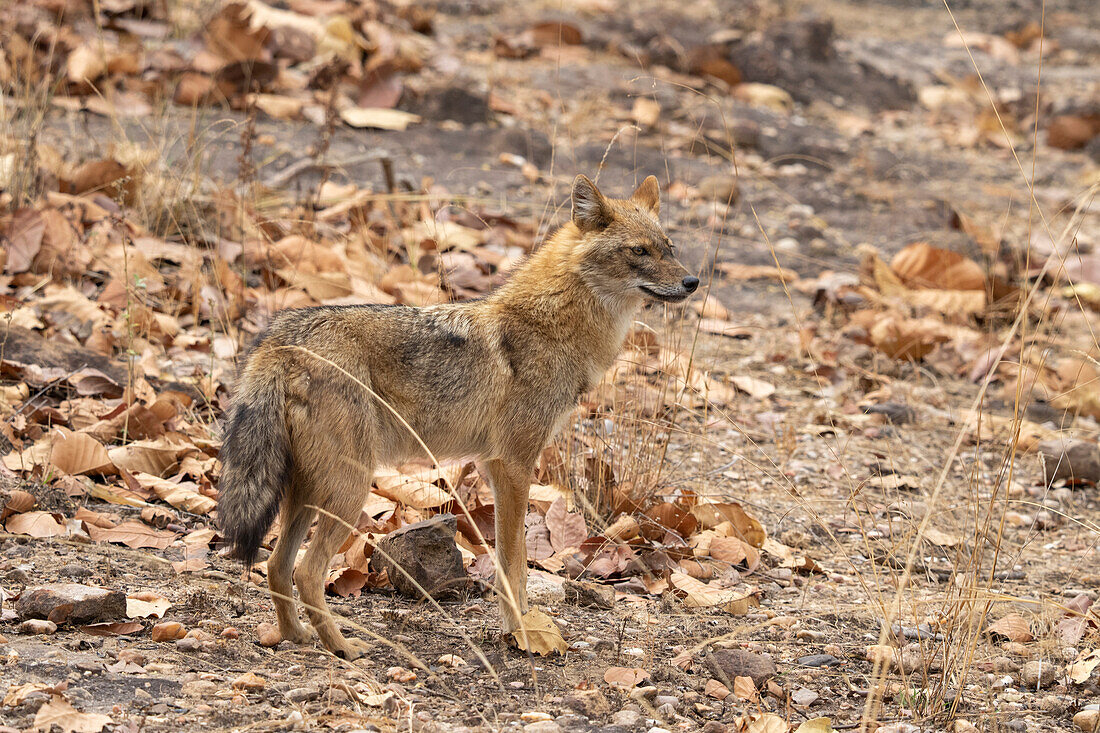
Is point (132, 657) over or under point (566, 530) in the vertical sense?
over

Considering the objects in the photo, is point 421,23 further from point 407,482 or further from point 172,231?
point 407,482

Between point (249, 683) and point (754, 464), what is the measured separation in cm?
190

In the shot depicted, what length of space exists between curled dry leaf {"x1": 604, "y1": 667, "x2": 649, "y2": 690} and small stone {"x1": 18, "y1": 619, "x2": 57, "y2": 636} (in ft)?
6.24

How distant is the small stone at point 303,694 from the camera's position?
3441 mm

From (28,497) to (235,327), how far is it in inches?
86.9

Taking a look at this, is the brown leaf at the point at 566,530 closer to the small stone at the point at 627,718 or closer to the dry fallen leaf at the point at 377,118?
the small stone at the point at 627,718

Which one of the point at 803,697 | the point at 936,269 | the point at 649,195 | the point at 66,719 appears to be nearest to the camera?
the point at 66,719

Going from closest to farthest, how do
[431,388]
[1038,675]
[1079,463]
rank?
[1038,675] → [431,388] → [1079,463]

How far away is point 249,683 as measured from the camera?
3.47 metres

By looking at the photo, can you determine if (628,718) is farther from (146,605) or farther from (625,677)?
(146,605)

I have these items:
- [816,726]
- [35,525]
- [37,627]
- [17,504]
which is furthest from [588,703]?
[17,504]

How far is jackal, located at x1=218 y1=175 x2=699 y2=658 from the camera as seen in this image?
12.5 ft

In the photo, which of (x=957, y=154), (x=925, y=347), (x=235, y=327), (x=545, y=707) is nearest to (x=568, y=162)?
(x=925, y=347)

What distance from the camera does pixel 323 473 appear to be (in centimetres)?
387
